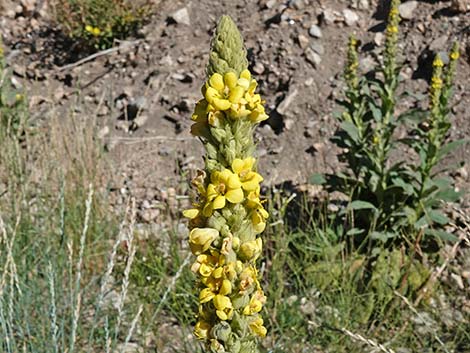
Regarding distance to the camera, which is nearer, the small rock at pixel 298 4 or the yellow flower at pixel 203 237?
the yellow flower at pixel 203 237

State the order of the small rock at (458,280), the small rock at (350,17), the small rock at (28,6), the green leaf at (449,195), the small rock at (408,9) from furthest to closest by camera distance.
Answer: the small rock at (28,6) < the small rock at (350,17) < the small rock at (408,9) < the green leaf at (449,195) < the small rock at (458,280)

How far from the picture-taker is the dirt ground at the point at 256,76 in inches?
205

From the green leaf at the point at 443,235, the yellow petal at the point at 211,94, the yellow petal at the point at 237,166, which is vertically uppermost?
the yellow petal at the point at 211,94

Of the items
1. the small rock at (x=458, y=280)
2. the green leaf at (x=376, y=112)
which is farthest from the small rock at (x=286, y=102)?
the small rock at (x=458, y=280)

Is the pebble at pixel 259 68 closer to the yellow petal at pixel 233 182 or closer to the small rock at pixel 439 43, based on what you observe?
the small rock at pixel 439 43

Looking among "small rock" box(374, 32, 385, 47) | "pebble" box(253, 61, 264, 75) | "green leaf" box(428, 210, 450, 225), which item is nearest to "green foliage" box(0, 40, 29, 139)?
"pebble" box(253, 61, 264, 75)

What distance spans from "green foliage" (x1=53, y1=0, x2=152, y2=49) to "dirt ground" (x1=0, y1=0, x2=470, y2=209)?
0.13 m

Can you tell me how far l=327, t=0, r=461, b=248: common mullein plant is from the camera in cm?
397

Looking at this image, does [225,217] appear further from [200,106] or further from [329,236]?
[329,236]

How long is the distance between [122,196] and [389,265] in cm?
210

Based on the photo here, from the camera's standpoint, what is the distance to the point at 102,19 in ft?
22.1

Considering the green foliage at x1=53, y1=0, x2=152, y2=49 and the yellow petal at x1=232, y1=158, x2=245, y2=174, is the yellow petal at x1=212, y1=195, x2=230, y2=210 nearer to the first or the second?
the yellow petal at x1=232, y1=158, x2=245, y2=174

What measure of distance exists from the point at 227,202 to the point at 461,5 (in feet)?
14.5

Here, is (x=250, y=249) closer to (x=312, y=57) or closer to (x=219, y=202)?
(x=219, y=202)
